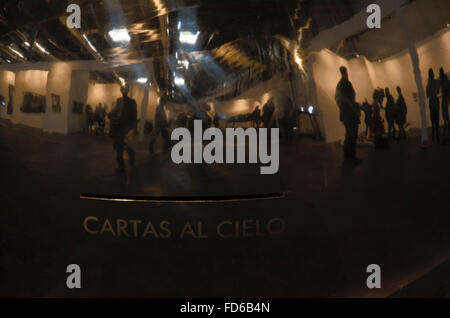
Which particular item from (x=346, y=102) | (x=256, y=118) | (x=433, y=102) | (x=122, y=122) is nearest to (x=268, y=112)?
(x=256, y=118)

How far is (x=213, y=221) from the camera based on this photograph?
629 millimetres

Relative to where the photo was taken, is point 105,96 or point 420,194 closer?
point 105,96

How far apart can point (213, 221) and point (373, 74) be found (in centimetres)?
42

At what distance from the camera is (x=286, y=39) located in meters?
0.58

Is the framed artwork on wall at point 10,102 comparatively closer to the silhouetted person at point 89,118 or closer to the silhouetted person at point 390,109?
the silhouetted person at point 89,118

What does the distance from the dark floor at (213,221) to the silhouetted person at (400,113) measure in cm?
3

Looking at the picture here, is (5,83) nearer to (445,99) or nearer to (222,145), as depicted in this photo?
(222,145)

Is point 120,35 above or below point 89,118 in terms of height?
above

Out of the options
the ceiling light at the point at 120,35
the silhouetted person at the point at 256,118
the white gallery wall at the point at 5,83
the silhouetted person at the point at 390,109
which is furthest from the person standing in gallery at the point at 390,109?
the white gallery wall at the point at 5,83

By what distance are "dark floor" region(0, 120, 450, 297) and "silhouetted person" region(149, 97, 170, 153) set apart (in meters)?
0.02

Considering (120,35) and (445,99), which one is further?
(445,99)
